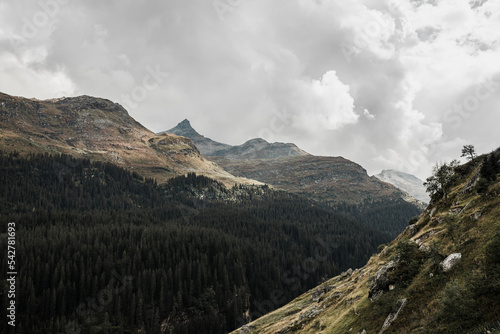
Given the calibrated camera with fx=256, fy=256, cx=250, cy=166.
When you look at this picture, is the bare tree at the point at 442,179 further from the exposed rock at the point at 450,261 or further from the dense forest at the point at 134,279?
the dense forest at the point at 134,279

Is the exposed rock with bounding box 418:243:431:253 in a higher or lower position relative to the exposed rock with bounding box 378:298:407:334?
higher

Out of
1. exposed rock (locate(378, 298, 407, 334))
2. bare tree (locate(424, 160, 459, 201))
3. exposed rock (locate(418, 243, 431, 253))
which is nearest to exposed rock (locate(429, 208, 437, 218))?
bare tree (locate(424, 160, 459, 201))

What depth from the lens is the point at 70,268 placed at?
133 meters

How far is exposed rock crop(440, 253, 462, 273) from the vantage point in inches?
1098

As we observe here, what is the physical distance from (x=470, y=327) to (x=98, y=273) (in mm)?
160182

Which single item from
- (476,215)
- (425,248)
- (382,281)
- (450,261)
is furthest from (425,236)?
(450,261)

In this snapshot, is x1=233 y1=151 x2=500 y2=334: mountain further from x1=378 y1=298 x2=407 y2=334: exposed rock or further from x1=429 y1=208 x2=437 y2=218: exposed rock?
x1=429 y1=208 x2=437 y2=218: exposed rock

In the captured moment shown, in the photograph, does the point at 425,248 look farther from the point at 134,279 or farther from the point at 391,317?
the point at 134,279

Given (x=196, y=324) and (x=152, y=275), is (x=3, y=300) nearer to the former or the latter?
(x=152, y=275)

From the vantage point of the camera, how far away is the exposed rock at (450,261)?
27.9 m

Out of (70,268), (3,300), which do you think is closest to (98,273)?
(70,268)

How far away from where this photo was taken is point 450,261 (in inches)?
1117

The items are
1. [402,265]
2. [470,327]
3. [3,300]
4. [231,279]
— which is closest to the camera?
[470,327]

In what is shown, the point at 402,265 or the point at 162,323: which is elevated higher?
the point at 402,265
